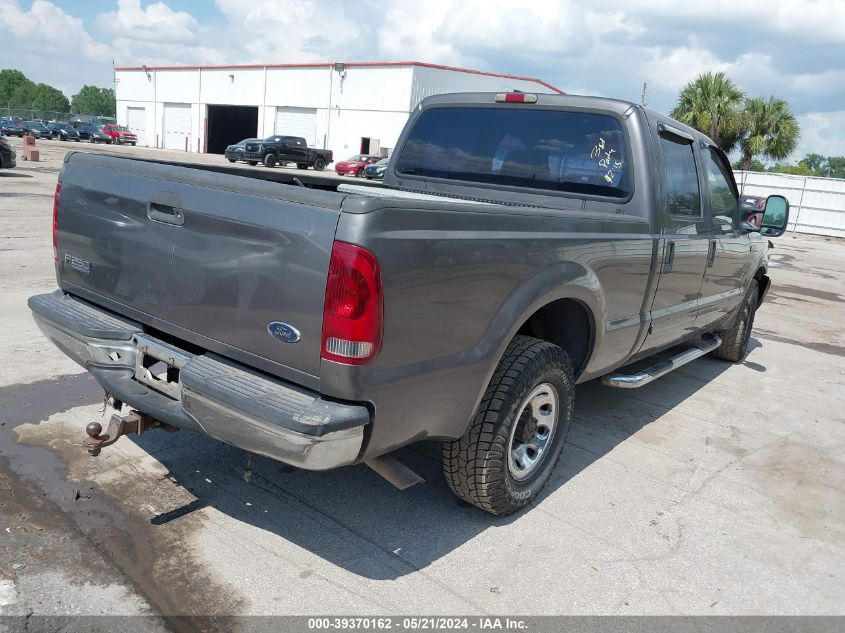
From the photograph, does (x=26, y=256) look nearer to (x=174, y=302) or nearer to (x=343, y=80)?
(x=174, y=302)

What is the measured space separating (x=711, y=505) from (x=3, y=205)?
13.9 meters

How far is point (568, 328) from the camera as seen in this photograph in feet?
12.7

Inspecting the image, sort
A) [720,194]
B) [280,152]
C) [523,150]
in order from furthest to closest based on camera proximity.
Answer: [280,152]
[720,194]
[523,150]

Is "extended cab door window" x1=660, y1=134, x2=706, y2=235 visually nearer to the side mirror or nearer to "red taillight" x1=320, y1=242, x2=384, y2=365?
the side mirror

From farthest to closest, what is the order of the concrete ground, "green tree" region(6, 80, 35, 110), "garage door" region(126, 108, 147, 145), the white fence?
"green tree" region(6, 80, 35, 110)
"garage door" region(126, 108, 147, 145)
the white fence
the concrete ground

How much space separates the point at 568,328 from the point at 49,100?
16918 centimetres

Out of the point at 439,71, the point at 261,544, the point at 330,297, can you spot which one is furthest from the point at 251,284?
the point at 439,71

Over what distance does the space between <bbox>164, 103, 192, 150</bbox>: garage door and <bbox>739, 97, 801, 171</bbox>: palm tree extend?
3989 centimetres

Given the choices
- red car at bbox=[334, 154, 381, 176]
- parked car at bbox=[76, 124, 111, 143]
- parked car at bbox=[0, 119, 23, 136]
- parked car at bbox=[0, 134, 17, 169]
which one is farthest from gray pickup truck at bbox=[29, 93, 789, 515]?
parked car at bbox=[0, 119, 23, 136]

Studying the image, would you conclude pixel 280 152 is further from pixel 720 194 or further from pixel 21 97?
pixel 21 97

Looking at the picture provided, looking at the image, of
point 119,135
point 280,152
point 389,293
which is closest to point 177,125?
point 119,135

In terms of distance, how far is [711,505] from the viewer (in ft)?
12.8

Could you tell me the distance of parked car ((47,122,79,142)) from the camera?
50.4 metres

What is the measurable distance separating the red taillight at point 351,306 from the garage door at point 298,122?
150ft
